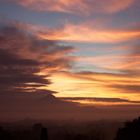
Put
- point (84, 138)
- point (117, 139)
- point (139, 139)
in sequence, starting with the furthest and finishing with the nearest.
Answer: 1. point (84, 138)
2. point (117, 139)
3. point (139, 139)

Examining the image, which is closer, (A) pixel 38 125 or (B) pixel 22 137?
(B) pixel 22 137

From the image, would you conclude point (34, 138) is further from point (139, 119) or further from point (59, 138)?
point (139, 119)

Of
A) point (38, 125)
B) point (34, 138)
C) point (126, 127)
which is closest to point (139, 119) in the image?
point (126, 127)

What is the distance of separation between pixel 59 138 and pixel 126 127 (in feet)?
138

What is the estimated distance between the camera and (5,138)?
91750mm

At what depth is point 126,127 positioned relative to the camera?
7662 cm

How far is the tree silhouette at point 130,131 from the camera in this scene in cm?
7365

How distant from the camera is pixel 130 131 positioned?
74938 millimetres

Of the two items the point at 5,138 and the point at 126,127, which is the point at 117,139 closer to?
the point at 126,127

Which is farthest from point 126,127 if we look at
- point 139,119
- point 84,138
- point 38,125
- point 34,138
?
point 38,125

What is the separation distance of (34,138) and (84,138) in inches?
629

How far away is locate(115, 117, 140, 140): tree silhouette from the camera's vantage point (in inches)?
2900

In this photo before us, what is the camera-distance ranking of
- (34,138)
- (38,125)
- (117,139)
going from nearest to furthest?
(117,139), (34,138), (38,125)

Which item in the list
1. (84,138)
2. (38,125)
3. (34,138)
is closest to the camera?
(84,138)
